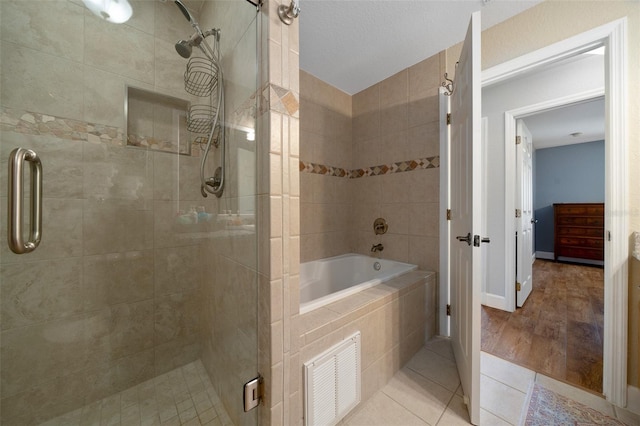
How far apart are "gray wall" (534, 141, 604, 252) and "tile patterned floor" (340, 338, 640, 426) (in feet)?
15.2

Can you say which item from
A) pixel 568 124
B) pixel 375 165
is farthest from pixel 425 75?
pixel 568 124

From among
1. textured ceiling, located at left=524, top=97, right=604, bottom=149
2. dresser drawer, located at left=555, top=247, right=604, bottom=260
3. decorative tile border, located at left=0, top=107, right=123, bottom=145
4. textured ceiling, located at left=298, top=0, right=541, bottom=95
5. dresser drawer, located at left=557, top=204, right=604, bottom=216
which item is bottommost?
dresser drawer, located at left=555, top=247, right=604, bottom=260

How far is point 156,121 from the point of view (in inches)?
56.6

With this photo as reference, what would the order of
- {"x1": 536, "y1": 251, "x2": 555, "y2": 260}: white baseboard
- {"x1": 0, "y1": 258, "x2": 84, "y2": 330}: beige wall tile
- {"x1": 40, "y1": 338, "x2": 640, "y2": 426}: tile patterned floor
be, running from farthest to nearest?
1. {"x1": 536, "y1": 251, "x2": 555, "y2": 260}: white baseboard
2. {"x1": 40, "y1": 338, "x2": 640, "y2": 426}: tile patterned floor
3. {"x1": 0, "y1": 258, "x2": 84, "y2": 330}: beige wall tile

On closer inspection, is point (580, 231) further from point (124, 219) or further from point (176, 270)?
point (124, 219)

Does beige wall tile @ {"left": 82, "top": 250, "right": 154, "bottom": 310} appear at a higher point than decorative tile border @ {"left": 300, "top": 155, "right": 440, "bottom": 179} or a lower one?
lower

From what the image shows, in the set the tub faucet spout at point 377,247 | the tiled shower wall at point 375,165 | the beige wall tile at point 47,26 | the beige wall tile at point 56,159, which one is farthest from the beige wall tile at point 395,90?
the beige wall tile at point 56,159

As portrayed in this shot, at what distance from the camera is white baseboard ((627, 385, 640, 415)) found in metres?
1.20

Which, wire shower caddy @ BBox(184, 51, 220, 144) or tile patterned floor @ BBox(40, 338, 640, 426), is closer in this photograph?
tile patterned floor @ BBox(40, 338, 640, 426)

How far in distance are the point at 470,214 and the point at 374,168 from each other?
1.32 m

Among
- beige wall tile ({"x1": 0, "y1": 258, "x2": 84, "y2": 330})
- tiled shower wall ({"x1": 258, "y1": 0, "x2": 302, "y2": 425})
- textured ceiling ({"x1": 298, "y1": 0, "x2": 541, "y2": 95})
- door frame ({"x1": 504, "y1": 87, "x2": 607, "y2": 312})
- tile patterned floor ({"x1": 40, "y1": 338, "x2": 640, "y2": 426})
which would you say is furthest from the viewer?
door frame ({"x1": 504, "y1": 87, "x2": 607, "y2": 312})

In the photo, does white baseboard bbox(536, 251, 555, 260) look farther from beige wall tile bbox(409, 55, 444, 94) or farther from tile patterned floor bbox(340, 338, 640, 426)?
beige wall tile bbox(409, 55, 444, 94)

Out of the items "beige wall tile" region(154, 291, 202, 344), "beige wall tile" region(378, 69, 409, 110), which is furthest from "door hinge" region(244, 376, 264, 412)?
"beige wall tile" region(378, 69, 409, 110)

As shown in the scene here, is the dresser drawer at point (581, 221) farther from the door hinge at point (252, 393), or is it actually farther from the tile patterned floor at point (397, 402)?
the door hinge at point (252, 393)
